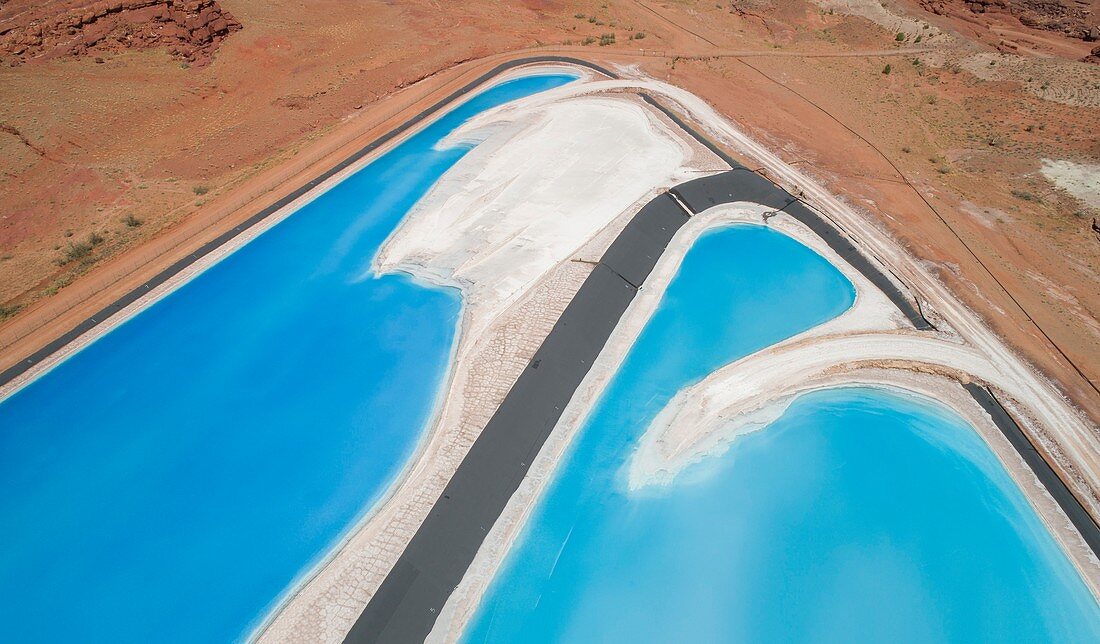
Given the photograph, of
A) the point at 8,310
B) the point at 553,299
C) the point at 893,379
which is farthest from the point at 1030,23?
the point at 8,310

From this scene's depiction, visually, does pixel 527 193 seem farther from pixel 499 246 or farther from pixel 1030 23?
pixel 1030 23

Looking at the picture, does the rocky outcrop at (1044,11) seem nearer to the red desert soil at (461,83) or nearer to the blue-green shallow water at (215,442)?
the red desert soil at (461,83)

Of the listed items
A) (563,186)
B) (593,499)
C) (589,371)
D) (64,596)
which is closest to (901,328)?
(589,371)

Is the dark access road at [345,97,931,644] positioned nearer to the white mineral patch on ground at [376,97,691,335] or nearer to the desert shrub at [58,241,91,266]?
the white mineral patch on ground at [376,97,691,335]

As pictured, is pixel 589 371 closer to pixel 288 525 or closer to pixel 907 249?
pixel 288 525

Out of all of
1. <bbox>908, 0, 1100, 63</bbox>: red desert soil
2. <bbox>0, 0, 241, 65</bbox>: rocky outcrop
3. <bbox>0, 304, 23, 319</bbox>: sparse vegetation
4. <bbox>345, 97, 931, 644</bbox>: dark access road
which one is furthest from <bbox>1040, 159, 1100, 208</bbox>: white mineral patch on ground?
<bbox>0, 0, 241, 65</bbox>: rocky outcrop
